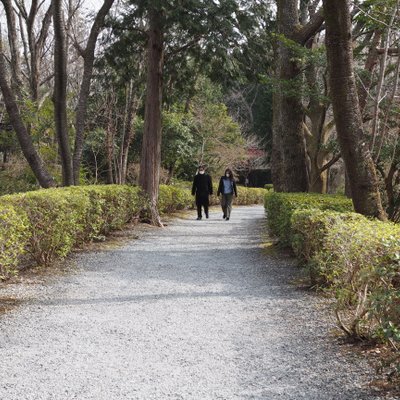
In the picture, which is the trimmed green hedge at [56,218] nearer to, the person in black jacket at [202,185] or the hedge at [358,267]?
the hedge at [358,267]

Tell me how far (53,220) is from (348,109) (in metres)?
4.19

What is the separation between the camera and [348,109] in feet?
21.2

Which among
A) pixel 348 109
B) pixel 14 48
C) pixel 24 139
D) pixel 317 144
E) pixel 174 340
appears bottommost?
pixel 174 340

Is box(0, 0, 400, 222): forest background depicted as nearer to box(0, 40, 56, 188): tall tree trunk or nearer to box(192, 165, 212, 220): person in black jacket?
box(0, 40, 56, 188): tall tree trunk

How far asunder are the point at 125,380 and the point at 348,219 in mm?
3108

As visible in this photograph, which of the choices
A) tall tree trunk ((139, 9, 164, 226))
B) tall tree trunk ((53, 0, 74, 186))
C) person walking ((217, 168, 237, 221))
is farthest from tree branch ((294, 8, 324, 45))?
person walking ((217, 168, 237, 221))

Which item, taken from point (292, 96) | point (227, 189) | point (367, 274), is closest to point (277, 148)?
point (227, 189)

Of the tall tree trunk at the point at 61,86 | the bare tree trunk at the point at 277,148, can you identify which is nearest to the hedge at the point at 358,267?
the tall tree trunk at the point at 61,86

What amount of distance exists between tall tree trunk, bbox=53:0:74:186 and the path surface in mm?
5165

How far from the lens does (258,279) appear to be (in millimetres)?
6758

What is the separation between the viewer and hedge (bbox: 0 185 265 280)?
5.70 meters

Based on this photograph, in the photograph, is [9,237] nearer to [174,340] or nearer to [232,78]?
[174,340]

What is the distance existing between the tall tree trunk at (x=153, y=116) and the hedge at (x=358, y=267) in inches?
302

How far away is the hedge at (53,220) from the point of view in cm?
570
